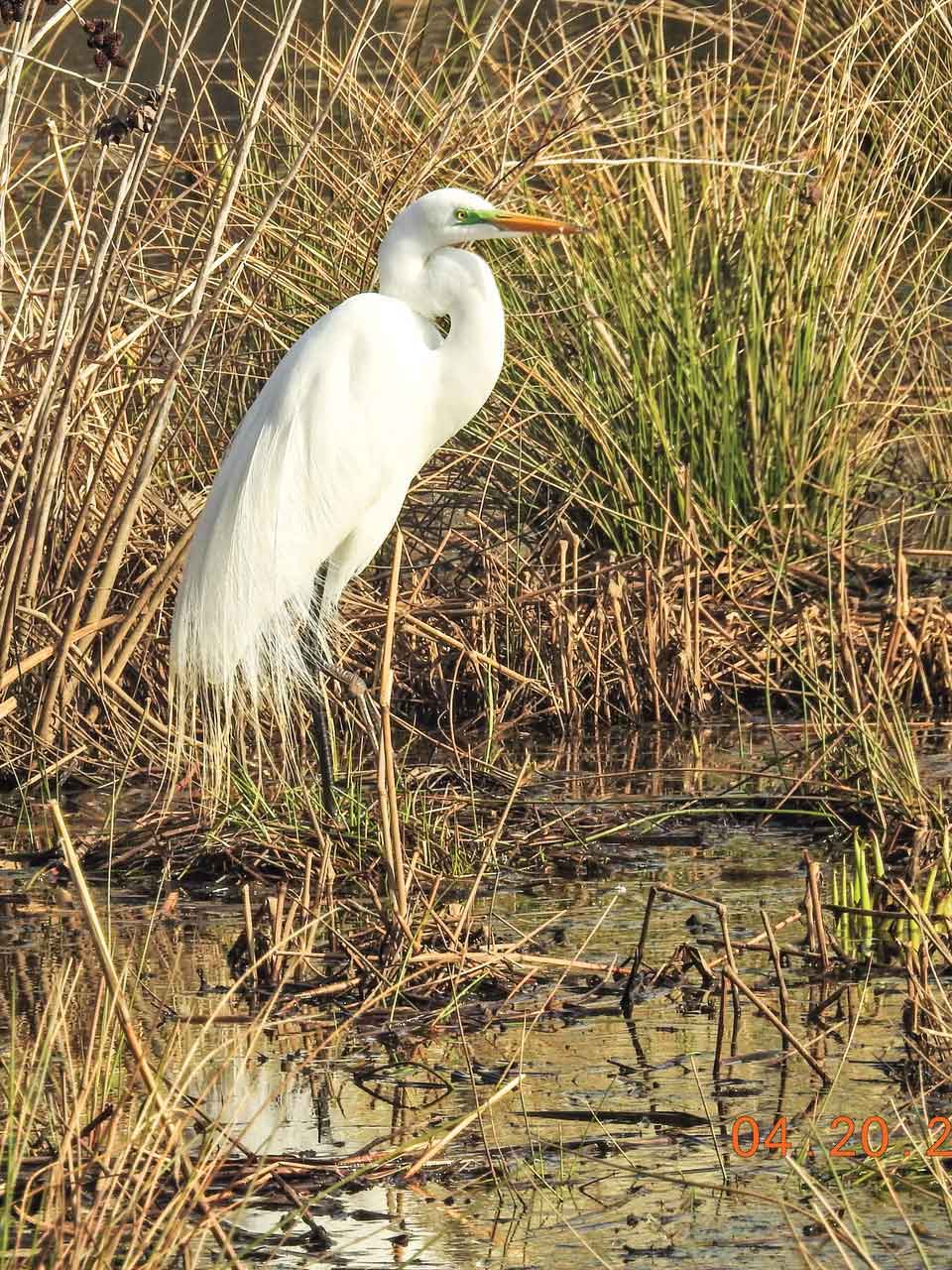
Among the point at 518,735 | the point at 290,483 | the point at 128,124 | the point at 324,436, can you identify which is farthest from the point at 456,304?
the point at 518,735

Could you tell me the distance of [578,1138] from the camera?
2652mm

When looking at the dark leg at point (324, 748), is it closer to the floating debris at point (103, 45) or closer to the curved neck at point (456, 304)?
the curved neck at point (456, 304)

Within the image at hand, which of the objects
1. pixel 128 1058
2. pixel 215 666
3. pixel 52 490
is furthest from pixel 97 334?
pixel 128 1058

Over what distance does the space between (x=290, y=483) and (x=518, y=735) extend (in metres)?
1.16

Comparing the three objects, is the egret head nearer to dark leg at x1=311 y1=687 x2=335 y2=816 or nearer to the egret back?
the egret back

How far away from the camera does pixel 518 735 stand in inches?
202

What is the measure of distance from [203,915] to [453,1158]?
1.32 meters

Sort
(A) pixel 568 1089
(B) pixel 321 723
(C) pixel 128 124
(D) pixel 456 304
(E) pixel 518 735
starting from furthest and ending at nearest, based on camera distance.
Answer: (E) pixel 518 735
(B) pixel 321 723
(D) pixel 456 304
(C) pixel 128 124
(A) pixel 568 1089

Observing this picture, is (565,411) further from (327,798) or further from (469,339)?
(327,798)

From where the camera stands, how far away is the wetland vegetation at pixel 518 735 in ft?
8.07
